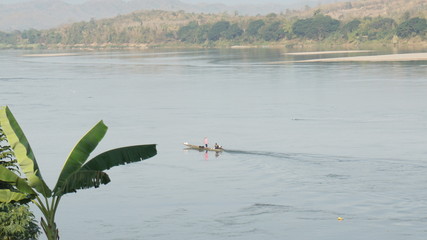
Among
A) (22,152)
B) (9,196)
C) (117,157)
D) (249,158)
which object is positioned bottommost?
(249,158)

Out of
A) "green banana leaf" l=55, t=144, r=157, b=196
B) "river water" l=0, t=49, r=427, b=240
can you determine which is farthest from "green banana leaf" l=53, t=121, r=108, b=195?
"river water" l=0, t=49, r=427, b=240

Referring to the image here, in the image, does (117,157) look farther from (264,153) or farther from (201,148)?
(201,148)

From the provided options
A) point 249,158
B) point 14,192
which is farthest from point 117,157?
point 249,158

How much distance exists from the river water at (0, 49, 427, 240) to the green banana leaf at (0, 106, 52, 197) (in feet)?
43.1

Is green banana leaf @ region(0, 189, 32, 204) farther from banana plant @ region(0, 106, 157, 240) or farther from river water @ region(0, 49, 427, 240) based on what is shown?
river water @ region(0, 49, 427, 240)

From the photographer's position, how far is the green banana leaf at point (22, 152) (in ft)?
84.8

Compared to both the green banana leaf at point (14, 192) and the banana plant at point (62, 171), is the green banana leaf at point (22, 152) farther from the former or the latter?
the green banana leaf at point (14, 192)

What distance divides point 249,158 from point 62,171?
101 feet

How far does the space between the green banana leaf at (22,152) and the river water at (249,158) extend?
1313cm

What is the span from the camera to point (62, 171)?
86.2 feet

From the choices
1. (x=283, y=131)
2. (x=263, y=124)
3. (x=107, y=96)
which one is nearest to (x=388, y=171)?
(x=283, y=131)

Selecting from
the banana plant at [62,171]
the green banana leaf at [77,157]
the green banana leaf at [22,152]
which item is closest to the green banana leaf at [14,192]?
the banana plant at [62,171]

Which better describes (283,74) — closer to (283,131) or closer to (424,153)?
(283,131)

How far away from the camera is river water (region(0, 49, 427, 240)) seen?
40625 mm
